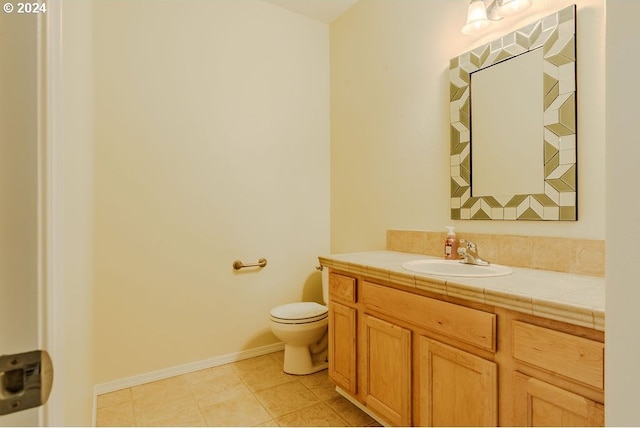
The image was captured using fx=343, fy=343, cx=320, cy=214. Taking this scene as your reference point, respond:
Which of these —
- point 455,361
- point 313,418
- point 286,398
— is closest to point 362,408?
point 313,418

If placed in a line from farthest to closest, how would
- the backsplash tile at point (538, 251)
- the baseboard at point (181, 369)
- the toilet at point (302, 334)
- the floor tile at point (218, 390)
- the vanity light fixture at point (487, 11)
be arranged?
the toilet at point (302, 334) → the baseboard at point (181, 369) → the floor tile at point (218, 390) → the vanity light fixture at point (487, 11) → the backsplash tile at point (538, 251)

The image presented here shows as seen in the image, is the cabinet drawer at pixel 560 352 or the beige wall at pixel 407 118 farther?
the beige wall at pixel 407 118

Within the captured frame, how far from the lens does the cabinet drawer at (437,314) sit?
3.99 feet

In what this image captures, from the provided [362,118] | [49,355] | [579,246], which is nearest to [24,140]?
[49,355]

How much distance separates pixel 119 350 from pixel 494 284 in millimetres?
2270

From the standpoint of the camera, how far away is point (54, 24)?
460mm

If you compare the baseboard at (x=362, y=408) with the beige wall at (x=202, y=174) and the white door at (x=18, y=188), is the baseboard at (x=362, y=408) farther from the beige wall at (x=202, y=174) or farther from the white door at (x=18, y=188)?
the white door at (x=18, y=188)

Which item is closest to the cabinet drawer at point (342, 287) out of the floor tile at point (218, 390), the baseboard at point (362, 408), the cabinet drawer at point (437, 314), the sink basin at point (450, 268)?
the cabinet drawer at point (437, 314)

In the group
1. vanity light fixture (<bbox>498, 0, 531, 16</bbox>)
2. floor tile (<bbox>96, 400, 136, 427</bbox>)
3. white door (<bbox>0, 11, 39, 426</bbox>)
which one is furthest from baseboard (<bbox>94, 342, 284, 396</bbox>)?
vanity light fixture (<bbox>498, 0, 531, 16</bbox>)

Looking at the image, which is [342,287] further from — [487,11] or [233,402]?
[487,11]

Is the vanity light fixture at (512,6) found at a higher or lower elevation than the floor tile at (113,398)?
higher

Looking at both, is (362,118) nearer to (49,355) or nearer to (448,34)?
(448,34)

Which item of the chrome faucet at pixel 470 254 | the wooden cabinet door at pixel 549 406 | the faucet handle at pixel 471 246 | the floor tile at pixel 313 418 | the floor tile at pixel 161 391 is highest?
the faucet handle at pixel 471 246

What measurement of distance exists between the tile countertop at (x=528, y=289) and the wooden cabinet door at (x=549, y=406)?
22 cm
